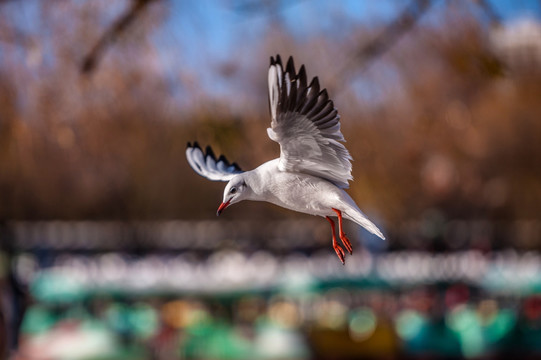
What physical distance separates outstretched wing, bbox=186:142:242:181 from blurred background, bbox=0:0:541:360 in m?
0.71

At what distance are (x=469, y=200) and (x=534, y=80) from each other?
8495 mm

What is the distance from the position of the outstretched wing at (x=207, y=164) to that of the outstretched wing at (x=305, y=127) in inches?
6.0

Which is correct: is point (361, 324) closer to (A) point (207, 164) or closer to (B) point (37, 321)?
(B) point (37, 321)

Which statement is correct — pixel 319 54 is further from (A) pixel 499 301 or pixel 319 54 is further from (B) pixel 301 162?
(A) pixel 499 301

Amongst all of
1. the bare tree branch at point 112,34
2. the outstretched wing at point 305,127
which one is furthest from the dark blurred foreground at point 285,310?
the outstretched wing at point 305,127

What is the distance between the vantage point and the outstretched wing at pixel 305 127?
0.93 meters

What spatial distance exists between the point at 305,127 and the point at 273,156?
3.16 meters

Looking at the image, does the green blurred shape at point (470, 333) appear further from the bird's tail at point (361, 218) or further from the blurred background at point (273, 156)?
the bird's tail at point (361, 218)

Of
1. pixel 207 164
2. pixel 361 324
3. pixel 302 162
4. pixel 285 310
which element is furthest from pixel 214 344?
pixel 302 162

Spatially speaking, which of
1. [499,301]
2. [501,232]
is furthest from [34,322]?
[501,232]

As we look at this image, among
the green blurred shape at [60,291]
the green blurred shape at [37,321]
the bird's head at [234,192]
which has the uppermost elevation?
the green blurred shape at [60,291]

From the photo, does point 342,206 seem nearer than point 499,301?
Yes

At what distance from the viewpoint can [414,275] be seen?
10.4 meters

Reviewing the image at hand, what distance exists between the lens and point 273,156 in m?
4.12
